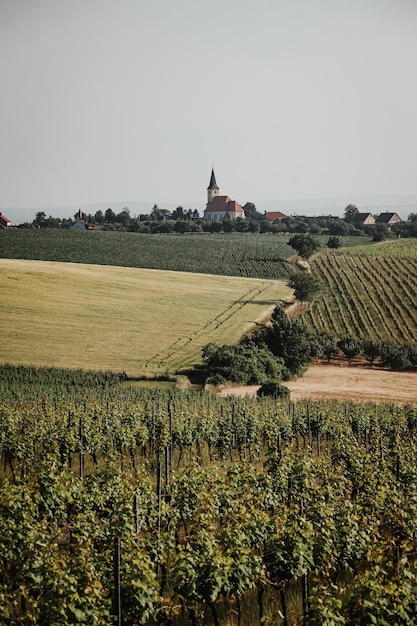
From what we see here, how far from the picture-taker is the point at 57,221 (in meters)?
138

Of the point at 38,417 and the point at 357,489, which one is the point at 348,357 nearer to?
the point at 38,417

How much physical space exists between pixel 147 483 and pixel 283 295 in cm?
5997

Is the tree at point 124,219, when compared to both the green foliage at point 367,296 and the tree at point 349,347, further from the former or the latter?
the tree at point 349,347

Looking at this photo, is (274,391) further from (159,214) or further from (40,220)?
(159,214)

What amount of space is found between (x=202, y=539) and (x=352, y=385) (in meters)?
37.9

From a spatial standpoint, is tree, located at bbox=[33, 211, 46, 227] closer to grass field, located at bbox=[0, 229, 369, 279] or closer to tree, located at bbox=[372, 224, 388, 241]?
grass field, located at bbox=[0, 229, 369, 279]

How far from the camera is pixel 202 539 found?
44.5 feet

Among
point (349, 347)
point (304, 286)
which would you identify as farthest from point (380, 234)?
point (349, 347)

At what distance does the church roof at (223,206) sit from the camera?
612ft

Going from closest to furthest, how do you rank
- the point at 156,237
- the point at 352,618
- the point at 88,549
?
the point at 352,618 < the point at 88,549 < the point at 156,237

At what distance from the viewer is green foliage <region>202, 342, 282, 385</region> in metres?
48.9

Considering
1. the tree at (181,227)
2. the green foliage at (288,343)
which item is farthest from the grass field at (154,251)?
the green foliage at (288,343)

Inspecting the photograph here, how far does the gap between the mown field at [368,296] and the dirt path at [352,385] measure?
7.65 meters

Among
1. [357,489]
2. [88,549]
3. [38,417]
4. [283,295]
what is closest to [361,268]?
[283,295]
